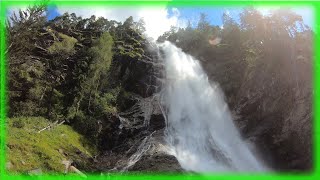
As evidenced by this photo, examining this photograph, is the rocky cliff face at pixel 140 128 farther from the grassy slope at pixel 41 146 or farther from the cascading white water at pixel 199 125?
the grassy slope at pixel 41 146

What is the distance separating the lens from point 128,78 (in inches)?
1086

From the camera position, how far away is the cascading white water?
21.0 meters

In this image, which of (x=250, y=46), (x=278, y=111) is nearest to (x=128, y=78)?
(x=250, y=46)

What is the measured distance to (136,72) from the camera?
27.5 metres

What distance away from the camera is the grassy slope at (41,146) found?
16.5 meters

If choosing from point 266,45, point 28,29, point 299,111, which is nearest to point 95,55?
point 266,45

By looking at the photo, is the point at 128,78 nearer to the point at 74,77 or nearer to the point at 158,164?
the point at 74,77

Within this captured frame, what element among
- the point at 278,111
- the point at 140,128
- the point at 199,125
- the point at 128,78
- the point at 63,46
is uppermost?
the point at 63,46

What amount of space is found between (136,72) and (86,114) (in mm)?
4873

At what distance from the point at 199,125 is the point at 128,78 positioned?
6.73m

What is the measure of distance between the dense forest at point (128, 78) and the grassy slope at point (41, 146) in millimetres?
110

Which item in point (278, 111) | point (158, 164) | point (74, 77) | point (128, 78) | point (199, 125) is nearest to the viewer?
point (158, 164)

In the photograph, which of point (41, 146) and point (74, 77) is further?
point (74, 77)

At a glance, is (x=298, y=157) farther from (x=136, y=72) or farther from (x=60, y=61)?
(x=60, y=61)
